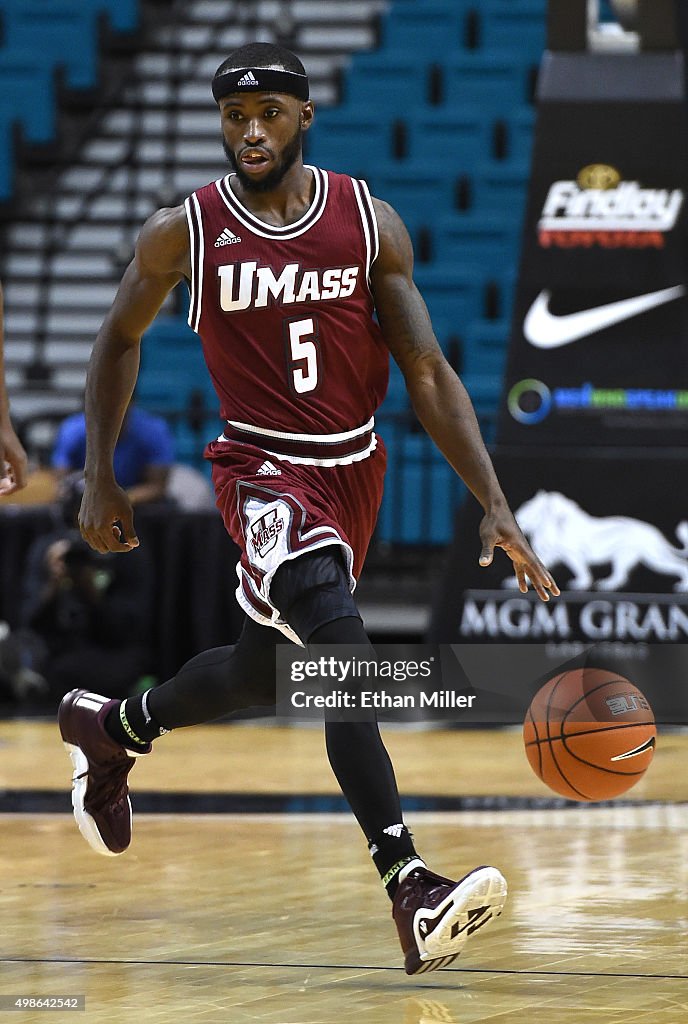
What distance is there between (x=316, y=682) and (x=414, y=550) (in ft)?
26.0

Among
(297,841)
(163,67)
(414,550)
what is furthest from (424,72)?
(297,841)

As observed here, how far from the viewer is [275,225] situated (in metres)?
4.40

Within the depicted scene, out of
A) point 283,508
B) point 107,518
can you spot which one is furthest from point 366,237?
point 107,518

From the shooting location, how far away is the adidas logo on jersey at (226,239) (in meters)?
4.36

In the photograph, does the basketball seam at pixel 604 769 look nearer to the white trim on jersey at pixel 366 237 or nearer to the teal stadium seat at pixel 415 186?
the white trim on jersey at pixel 366 237

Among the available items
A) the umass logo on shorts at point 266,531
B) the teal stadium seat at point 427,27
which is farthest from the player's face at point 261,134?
the teal stadium seat at point 427,27

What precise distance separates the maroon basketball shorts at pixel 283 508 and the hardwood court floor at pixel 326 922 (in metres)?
0.81

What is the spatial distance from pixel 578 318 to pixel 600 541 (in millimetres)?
1127

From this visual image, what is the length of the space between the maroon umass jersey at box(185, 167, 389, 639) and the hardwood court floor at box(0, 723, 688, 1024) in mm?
812

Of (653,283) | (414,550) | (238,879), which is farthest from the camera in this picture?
(414,550)

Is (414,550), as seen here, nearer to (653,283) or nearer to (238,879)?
(653,283)

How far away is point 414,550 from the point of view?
12.2 meters

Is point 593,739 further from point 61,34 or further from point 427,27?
point 61,34

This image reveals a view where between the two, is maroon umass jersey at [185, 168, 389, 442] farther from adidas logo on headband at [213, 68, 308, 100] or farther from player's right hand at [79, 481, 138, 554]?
player's right hand at [79, 481, 138, 554]
